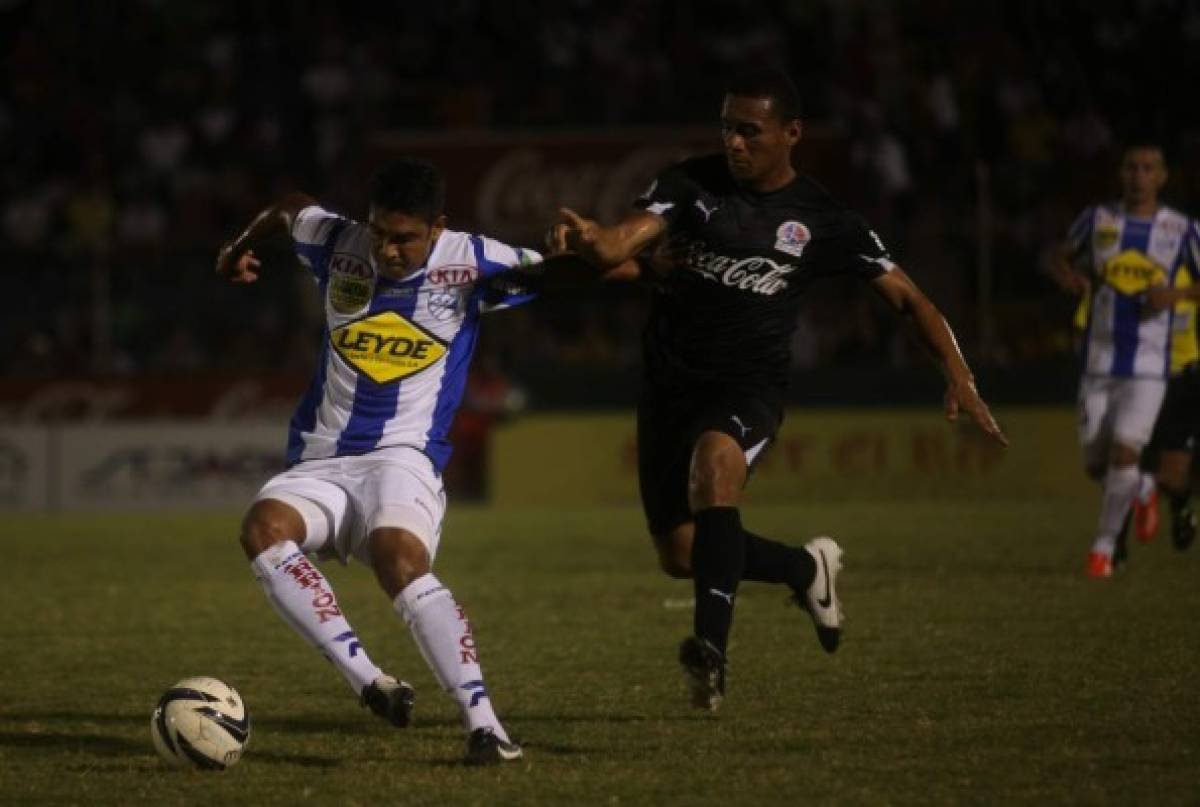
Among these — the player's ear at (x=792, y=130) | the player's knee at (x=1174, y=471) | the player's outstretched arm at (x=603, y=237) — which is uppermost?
the player's ear at (x=792, y=130)

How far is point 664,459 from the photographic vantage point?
25.9 ft

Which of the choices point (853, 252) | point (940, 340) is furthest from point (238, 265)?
point (940, 340)

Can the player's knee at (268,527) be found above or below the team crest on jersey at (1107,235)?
above

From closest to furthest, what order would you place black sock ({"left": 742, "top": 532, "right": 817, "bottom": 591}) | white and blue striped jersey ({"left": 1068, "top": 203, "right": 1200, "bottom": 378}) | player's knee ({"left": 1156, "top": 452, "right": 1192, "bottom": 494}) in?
black sock ({"left": 742, "top": 532, "right": 817, "bottom": 591})
white and blue striped jersey ({"left": 1068, "top": 203, "right": 1200, "bottom": 378})
player's knee ({"left": 1156, "top": 452, "right": 1192, "bottom": 494})

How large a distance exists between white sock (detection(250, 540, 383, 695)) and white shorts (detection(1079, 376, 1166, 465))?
289 inches

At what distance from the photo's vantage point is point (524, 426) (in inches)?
855

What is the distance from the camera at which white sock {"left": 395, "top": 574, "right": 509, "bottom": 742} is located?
21.3ft

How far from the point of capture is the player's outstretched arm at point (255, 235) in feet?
24.9

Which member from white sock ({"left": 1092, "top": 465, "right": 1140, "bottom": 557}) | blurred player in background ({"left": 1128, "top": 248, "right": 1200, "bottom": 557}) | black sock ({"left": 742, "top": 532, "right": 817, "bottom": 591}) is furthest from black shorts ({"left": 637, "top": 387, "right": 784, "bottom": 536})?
blurred player in background ({"left": 1128, "top": 248, "right": 1200, "bottom": 557})

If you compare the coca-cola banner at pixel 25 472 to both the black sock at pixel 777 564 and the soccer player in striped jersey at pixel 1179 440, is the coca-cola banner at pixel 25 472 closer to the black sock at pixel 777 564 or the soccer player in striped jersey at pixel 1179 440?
the soccer player in striped jersey at pixel 1179 440

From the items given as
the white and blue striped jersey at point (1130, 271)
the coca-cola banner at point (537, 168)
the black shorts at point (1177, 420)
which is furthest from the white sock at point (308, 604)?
the coca-cola banner at point (537, 168)

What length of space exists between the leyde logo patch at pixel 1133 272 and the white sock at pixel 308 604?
7.51 m

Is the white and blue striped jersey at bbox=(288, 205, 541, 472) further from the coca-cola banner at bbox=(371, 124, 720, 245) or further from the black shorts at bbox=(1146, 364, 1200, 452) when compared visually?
the coca-cola banner at bbox=(371, 124, 720, 245)

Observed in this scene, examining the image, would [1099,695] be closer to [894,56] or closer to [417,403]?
[417,403]
